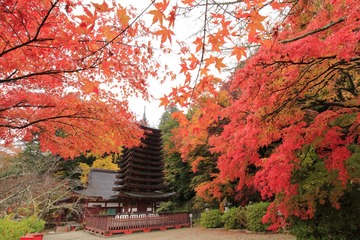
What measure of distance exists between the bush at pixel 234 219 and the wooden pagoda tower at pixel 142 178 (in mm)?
5674

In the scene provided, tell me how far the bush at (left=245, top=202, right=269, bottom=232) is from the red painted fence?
22.9 ft

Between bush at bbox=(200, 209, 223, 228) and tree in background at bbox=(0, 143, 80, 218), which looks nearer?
tree in background at bbox=(0, 143, 80, 218)

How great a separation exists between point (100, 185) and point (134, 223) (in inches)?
394

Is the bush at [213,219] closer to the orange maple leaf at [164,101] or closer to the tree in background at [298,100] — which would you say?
the tree in background at [298,100]

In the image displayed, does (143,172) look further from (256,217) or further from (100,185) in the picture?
(256,217)

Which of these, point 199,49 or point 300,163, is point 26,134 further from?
point 300,163

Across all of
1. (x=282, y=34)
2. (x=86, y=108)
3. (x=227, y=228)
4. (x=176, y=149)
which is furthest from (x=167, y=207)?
(x=282, y=34)

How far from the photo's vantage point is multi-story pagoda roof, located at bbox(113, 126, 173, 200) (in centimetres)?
1655

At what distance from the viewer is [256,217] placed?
11062mm

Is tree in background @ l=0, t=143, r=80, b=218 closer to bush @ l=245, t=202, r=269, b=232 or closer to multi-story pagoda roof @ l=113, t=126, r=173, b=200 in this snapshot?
multi-story pagoda roof @ l=113, t=126, r=173, b=200

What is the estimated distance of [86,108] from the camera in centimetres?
508

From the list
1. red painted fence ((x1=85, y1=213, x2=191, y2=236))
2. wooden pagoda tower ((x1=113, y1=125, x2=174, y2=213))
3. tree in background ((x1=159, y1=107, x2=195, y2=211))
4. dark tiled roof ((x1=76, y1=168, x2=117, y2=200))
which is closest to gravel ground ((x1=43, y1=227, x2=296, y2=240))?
red painted fence ((x1=85, y1=213, x2=191, y2=236))

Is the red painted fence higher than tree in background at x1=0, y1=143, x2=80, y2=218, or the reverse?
tree in background at x1=0, y1=143, x2=80, y2=218

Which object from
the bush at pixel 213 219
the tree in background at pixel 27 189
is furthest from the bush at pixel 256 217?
the tree in background at pixel 27 189
